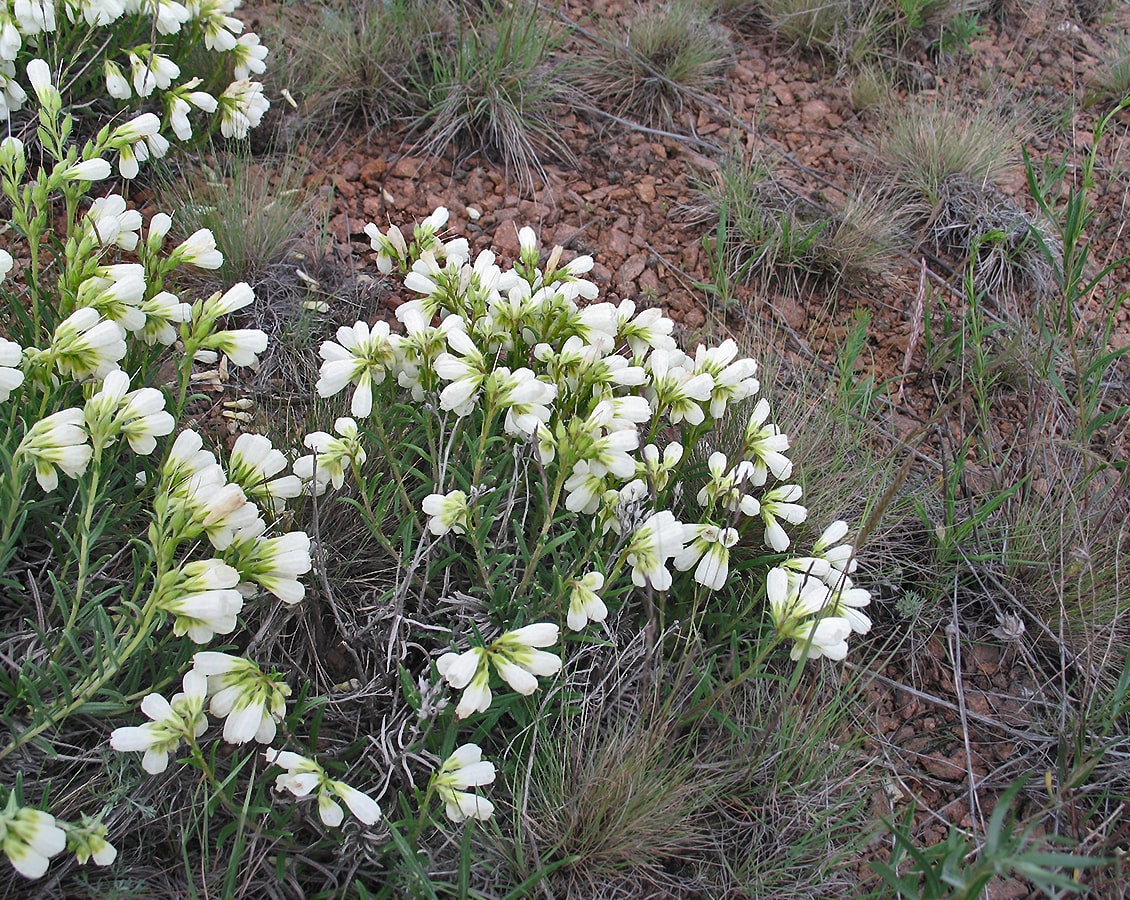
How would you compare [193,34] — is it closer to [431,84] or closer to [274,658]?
[431,84]

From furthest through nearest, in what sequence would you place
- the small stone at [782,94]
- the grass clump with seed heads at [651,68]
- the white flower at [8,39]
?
the small stone at [782,94]
the grass clump with seed heads at [651,68]
the white flower at [8,39]

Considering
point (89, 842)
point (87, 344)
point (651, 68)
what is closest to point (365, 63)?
point (651, 68)

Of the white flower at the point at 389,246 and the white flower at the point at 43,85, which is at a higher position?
the white flower at the point at 43,85

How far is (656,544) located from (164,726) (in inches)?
33.9

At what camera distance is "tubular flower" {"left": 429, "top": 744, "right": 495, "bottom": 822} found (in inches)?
55.9

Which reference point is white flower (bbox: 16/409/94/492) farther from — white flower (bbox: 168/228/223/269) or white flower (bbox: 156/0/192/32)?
white flower (bbox: 156/0/192/32)

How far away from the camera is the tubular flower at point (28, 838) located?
119 centimetres

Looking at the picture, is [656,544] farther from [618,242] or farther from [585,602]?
[618,242]

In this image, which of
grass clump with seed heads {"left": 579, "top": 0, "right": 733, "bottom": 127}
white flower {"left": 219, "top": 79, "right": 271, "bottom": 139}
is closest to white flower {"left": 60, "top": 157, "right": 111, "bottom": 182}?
white flower {"left": 219, "top": 79, "right": 271, "bottom": 139}

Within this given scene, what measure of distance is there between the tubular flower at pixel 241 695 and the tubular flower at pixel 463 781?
0.92 ft

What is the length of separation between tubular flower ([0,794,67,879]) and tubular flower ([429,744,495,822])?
529mm

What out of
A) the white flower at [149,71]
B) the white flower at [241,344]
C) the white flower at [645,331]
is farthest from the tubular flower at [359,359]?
the white flower at [149,71]

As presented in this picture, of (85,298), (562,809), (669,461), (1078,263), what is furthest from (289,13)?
(562,809)

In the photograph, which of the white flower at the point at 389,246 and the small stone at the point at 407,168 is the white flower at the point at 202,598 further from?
the small stone at the point at 407,168
